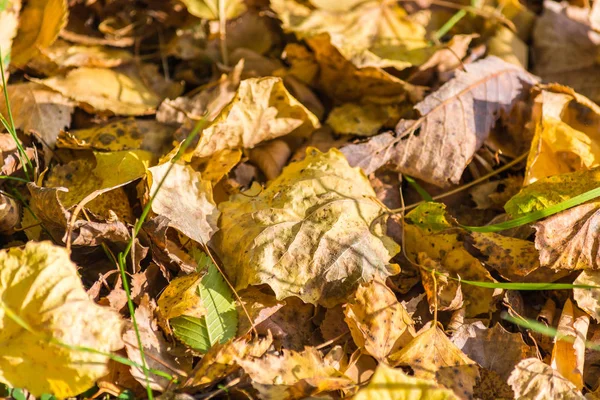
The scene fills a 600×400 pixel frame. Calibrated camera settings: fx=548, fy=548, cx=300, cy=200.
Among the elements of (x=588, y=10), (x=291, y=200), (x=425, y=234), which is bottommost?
(x=425, y=234)

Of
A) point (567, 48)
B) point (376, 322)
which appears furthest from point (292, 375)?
point (567, 48)

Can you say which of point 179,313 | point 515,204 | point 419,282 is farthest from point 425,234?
point 179,313

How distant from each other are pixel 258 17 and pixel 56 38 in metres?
0.83

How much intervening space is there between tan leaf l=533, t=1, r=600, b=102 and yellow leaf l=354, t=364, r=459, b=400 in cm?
158

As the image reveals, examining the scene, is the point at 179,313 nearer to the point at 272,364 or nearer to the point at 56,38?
the point at 272,364

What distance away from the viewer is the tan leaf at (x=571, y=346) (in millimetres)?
1564

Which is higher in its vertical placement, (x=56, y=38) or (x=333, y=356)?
(x=56, y=38)

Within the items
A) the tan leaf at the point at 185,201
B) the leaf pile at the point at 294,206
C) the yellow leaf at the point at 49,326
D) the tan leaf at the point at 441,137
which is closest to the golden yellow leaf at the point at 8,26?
the leaf pile at the point at 294,206

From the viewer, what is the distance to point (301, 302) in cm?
164

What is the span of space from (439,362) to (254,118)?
100 cm

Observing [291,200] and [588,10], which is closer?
[291,200]

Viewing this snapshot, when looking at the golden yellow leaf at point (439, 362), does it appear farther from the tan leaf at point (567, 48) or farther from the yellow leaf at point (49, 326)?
the tan leaf at point (567, 48)

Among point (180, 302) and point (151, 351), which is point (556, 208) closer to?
point (180, 302)

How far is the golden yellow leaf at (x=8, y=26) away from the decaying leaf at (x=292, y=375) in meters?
1.51
